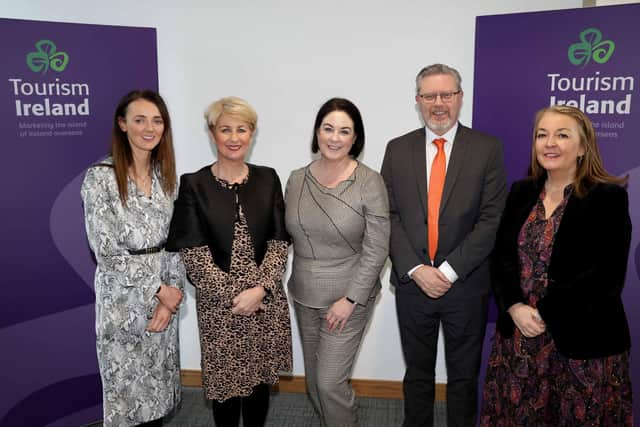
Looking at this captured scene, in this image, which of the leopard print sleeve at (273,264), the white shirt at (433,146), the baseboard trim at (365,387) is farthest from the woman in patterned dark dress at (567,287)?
the baseboard trim at (365,387)

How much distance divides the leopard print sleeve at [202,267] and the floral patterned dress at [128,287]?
0.15 m

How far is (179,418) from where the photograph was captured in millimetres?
3367

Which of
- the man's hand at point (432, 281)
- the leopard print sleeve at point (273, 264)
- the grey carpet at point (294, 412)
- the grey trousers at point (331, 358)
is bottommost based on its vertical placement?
the grey carpet at point (294, 412)

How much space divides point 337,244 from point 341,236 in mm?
46

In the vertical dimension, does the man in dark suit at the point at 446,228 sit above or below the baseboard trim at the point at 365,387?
above

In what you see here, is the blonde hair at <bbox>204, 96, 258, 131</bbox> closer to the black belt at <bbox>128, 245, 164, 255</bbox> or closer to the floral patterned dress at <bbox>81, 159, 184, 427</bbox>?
the floral patterned dress at <bbox>81, 159, 184, 427</bbox>

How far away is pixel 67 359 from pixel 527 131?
2850 millimetres

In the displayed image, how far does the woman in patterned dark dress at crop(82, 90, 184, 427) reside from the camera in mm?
2342

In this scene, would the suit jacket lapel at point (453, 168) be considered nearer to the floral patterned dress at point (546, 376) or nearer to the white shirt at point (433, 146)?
the white shirt at point (433, 146)

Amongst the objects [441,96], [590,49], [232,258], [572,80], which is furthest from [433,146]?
[232,258]

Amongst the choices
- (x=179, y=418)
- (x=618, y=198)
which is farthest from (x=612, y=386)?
(x=179, y=418)

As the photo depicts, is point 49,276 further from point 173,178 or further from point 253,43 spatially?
point 253,43

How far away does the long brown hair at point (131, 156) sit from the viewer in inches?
94.1

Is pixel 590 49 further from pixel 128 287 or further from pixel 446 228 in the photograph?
pixel 128 287
